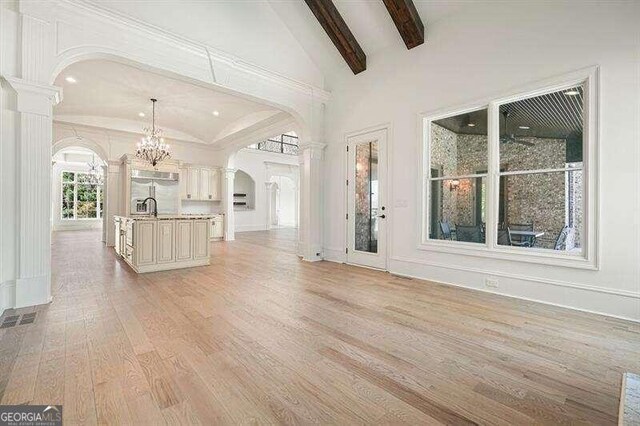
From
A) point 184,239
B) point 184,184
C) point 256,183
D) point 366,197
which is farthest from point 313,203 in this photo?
point 256,183

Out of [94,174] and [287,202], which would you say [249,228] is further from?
[94,174]

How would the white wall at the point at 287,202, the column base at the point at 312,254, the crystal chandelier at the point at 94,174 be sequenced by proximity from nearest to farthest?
the column base at the point at 312,254 < the crystal chandelier at the point at 94,174 < the white wall at the point at 287,202

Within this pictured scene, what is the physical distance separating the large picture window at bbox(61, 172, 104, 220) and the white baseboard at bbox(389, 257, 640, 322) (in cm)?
1594

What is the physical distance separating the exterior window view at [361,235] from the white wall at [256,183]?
5.56 meters

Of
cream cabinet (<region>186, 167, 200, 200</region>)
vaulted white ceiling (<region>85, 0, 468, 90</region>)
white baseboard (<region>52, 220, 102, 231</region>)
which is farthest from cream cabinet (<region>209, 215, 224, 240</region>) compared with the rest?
white baseboard (<region>52, 220, 102, 231</region>)

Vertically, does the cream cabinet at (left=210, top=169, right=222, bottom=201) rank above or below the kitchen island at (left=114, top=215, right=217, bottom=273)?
above

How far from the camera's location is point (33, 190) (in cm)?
300

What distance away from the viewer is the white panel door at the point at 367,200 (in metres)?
5.05

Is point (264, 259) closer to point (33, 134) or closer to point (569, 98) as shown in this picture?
point (33, 134)

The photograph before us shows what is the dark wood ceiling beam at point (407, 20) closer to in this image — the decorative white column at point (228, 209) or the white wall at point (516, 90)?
the white wall at point (516, 90)

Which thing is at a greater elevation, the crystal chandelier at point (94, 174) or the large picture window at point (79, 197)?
the crystal chandelier at point (94, 174)

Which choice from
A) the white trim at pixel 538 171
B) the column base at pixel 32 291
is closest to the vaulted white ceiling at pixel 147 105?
the column base at pixel 32 291

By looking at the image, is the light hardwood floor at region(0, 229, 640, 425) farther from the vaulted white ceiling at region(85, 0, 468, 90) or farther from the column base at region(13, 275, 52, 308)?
the vaulted white ceiling at region(85, 0, 468, 90)

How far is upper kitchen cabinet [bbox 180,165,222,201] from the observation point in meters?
9.39
